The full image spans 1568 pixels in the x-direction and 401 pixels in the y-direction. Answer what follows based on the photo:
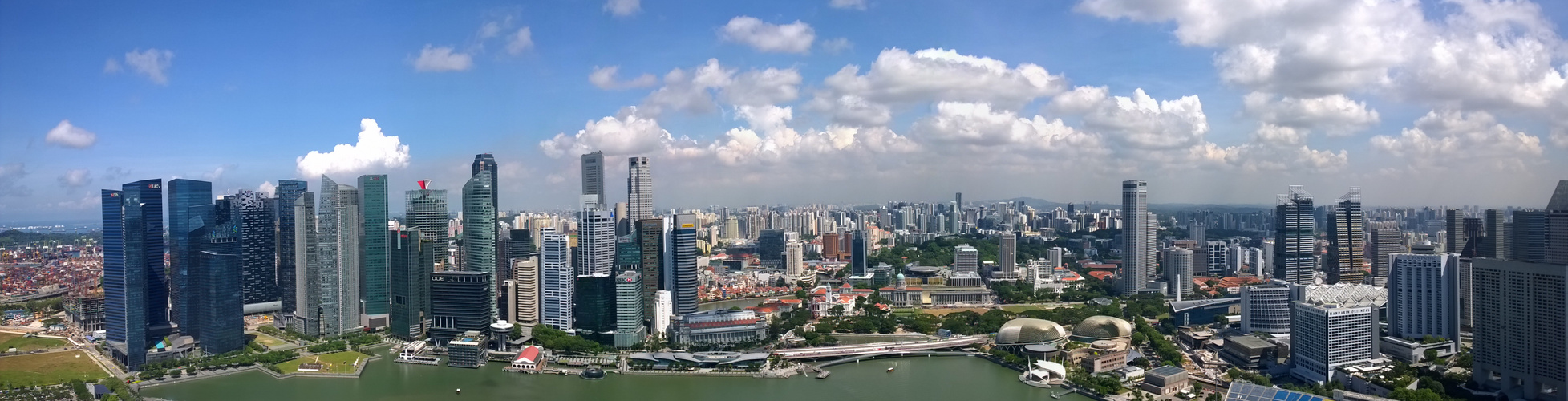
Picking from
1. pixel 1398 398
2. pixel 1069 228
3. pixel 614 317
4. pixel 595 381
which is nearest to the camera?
pixel 1398 398

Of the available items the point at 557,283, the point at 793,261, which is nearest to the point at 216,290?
the point at 557,283

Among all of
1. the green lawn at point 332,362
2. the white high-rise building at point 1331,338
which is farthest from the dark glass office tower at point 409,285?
the white high-rise building at point 1331,338

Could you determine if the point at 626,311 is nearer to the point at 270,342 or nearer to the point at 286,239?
the point at 270,342

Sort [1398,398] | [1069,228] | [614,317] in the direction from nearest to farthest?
1. [1398,398]
2. [614,317]
3. [1069,228]

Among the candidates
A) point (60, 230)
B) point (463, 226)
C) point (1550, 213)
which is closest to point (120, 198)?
point (463, 226)

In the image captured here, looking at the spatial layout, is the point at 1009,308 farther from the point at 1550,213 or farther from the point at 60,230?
the point at 60,230
